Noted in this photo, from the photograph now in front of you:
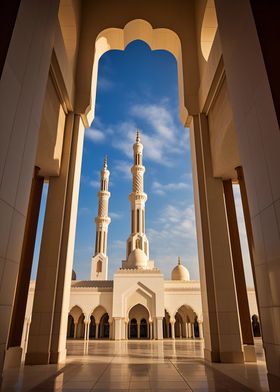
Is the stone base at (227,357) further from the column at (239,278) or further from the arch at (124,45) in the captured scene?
the arch at (124,45)

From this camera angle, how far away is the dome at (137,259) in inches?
789

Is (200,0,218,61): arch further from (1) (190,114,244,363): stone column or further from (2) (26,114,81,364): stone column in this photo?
(2) (26,114,81,364): stone column

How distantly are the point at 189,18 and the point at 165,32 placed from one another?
2.34ft

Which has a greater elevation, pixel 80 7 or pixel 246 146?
pixel 80 7

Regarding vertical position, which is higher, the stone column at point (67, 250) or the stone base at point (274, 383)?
the stone column at point (67, 250)

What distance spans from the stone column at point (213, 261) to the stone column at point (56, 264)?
275cm

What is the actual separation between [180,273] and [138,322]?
4.34m

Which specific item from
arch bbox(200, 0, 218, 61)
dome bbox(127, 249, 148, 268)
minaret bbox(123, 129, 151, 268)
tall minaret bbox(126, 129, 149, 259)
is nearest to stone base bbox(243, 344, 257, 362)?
arch bbox(200, 0, 218, 61)

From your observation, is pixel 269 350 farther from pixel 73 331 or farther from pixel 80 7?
pixel 73 331

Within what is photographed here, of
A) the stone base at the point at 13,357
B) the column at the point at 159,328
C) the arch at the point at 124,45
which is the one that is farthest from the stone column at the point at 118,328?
the arch at the point at 124,45

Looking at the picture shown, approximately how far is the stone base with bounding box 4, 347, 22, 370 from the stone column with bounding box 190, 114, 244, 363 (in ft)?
11.4

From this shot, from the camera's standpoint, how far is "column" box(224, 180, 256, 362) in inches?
222

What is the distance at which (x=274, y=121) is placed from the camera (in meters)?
2.78

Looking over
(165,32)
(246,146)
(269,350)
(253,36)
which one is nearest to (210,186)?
(246,146)
